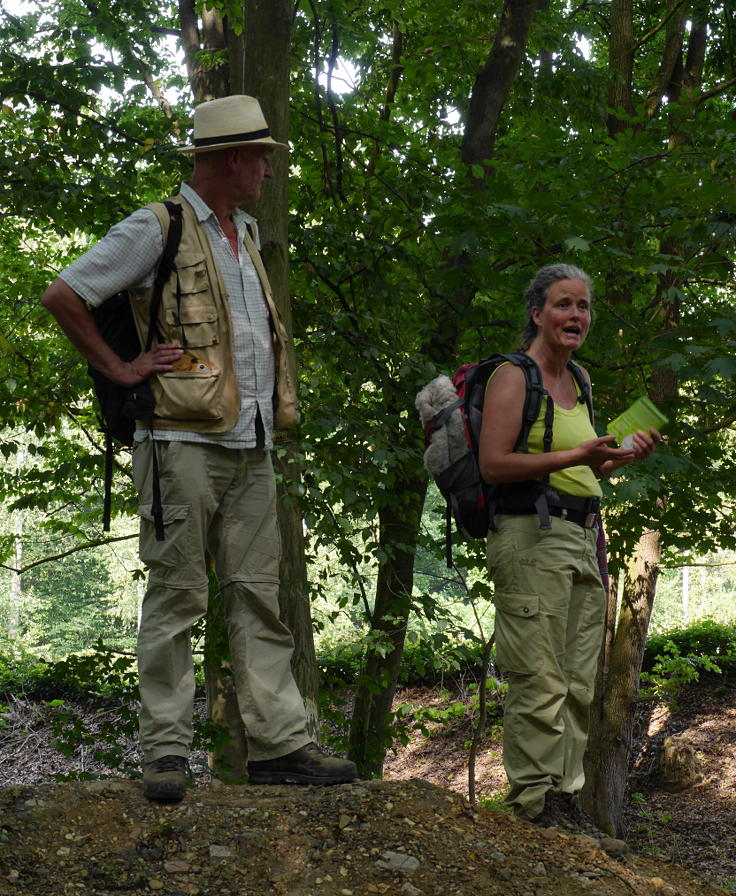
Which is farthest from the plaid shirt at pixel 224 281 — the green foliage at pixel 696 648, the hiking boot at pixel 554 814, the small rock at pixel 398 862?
the green foliage at pixel 696 648

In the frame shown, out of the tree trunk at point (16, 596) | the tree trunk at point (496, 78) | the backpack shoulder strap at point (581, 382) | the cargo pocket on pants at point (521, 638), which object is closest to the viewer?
the cargo pocket on pants at point (521, 638)

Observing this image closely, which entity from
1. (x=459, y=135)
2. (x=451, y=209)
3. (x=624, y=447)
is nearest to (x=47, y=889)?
(x=624, y=447)

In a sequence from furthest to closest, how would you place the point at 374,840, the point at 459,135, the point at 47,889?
the point at 459,135 → the point at 374,840 → the point at 47,889

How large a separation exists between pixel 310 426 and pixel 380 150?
2971mm

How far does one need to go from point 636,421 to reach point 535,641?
792 mm

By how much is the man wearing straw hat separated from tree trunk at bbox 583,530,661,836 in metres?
6.94

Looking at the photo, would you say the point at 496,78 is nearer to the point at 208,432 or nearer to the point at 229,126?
the point at 229,126

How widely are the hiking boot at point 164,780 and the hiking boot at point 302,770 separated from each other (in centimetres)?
29

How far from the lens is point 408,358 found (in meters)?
5.51

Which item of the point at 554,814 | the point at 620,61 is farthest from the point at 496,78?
the point at 554,814

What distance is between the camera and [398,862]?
2762mm

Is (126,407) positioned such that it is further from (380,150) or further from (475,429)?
(380,150)

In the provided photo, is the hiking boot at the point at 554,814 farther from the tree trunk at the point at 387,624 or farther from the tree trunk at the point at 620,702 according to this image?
the tree trunk at the point at 620,702

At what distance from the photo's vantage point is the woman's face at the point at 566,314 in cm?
327
